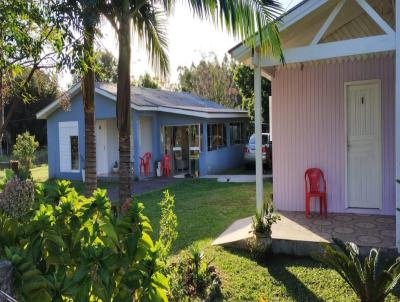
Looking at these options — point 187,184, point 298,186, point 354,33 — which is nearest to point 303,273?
point 298,186

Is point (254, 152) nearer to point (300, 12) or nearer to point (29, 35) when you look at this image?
point (300, 12)

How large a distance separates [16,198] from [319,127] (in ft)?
21.5

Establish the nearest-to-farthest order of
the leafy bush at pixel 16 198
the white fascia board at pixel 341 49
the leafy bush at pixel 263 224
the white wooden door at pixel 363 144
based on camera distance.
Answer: the leafy bush at pixel 16 198 → the white fascia board at pixel 341 49 → the leafy bush at pixel 263 224 → the white wooden door at pixel 363 144

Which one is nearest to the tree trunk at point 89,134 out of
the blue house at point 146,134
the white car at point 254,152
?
the blue house at point 146,134

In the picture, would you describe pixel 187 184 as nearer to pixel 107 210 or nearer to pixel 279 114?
pixel 279 114

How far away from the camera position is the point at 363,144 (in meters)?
7.94

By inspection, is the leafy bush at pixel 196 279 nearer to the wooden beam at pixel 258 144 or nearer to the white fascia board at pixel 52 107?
the wooden beam at pixel 258 144

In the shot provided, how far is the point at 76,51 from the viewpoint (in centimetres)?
486

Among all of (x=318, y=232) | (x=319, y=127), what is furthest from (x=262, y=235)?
(x=319, y=127)

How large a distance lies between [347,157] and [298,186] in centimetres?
117

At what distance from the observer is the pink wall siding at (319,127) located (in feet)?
25.2

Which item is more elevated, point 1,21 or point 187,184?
point 1,21

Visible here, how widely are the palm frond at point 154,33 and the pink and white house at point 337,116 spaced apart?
6.11 feet

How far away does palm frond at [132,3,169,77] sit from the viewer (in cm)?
765
